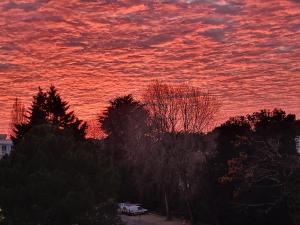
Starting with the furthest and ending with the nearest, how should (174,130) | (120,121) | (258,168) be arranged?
(120,121) → (174,130) → (258,168)

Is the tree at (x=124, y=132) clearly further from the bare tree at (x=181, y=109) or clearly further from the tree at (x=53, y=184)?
the tree at (x=53, y=184)

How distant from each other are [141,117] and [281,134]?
30.6m

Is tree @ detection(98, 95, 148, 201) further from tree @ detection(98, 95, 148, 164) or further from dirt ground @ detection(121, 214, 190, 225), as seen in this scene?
dirt ground @ detection(121, 214, 190, 225)

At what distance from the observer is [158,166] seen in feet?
189

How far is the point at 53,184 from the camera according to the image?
1260 inches

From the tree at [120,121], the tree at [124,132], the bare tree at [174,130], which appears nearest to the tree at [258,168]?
the bare tree at [174,130]

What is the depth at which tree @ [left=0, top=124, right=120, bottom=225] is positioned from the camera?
104 feet

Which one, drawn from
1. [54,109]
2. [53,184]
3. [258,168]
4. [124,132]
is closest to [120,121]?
[124,132]

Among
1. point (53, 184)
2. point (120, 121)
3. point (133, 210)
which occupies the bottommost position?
point (133, 210)

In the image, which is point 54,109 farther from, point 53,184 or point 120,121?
point 53,184

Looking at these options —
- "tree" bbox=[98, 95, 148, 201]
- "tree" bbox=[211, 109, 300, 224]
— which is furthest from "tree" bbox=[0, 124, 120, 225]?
"tree" bbox=[98, 95, 148, 201]

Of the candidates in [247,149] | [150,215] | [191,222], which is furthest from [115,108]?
[247,149]

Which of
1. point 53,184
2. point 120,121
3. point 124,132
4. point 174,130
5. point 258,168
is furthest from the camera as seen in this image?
point 120,121

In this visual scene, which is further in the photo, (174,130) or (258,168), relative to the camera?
(174,130)
